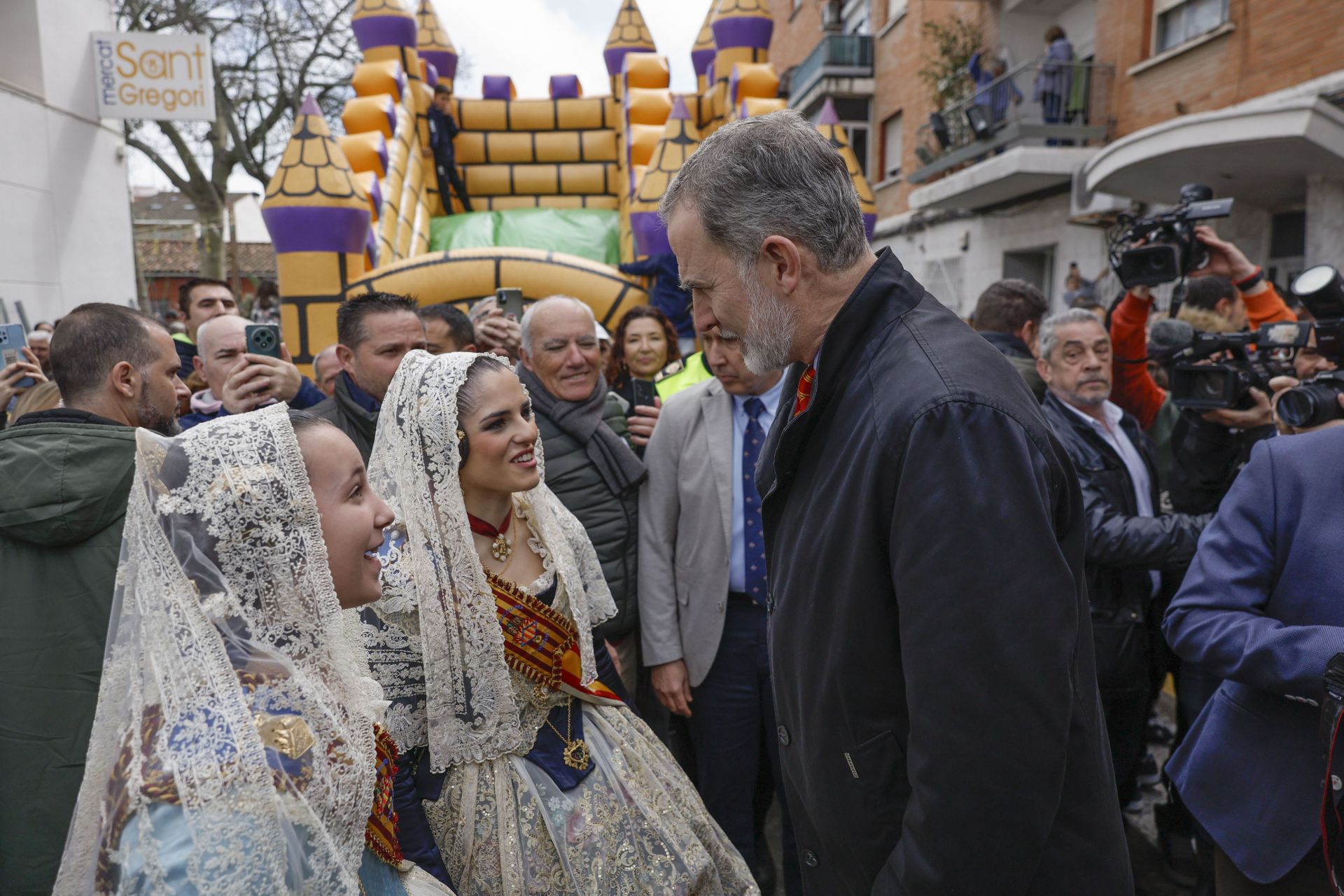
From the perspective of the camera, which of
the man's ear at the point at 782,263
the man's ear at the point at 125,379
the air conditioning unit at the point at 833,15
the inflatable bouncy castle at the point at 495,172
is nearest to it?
the man's ear at the point at 782,263

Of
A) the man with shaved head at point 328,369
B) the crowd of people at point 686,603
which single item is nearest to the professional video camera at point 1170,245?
the crowd of people at point 686,603

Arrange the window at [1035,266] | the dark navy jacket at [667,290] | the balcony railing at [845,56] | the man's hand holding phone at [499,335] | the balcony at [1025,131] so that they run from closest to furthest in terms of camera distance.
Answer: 1. the man's hand holding phone at [499,335]
2. the dark navy jacket at [667,290]
3. the balcony at [1025,131]
4. the window at [1035,266]
5. the balcony railing at [845,56]

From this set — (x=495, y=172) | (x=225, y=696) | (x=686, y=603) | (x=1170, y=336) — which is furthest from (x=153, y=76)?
(x=225, y=696)

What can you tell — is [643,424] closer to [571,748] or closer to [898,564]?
[571,748]

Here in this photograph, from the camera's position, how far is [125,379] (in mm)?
2486

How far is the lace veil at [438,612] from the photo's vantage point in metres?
1.98

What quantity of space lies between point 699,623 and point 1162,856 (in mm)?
1946

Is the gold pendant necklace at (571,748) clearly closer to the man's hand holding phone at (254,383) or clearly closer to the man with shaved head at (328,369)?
the man's hand holding phone at (254,383)

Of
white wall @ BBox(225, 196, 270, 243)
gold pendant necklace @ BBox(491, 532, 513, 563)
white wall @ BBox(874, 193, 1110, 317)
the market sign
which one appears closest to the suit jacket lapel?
gold pendant necklace @ BBox(491, 532, 513, 563)

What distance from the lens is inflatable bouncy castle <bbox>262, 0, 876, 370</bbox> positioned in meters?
6.05

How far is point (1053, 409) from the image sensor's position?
3.04 m

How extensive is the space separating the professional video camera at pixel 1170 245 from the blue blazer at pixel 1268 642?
145 centimetres

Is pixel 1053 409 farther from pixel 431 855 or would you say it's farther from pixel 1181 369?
pixel 431 855

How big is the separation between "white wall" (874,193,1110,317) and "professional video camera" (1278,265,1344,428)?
813 centimetres
